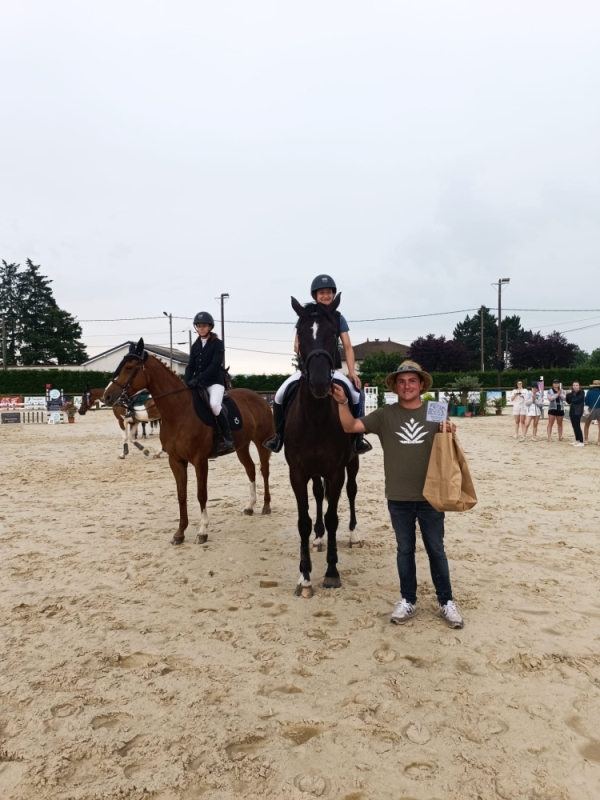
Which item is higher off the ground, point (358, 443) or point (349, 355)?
point (349, 355)

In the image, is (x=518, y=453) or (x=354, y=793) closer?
(x=354, y=793)

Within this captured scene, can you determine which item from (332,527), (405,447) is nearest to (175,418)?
(332,527)

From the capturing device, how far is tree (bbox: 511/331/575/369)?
183 feet

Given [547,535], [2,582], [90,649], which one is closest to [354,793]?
[90,649]

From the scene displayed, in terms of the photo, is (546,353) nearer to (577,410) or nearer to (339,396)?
(577,410)

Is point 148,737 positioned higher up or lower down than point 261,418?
lower down

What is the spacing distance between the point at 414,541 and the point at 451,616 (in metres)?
0.61

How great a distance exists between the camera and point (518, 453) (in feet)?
41.1

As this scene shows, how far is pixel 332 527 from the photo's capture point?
174 inches

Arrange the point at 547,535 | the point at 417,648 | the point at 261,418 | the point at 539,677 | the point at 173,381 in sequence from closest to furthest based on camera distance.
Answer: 1. the point at 539,677
2. the point at 417,648
3. the point at 547,535
4. the point at 173,381
5. the point at 261,418

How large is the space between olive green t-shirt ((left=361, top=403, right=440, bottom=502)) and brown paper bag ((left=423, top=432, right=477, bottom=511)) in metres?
0.10

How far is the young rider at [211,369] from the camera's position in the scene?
6.30m

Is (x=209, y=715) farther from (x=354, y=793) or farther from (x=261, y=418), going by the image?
(x=261, y=418)

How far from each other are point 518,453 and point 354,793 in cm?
1173
